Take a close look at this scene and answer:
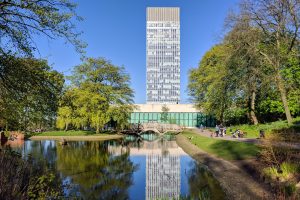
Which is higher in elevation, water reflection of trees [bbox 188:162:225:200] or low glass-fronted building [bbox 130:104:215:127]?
low glass-fronted building [bbox 130:104:215:127]

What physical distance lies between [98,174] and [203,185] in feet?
19.3

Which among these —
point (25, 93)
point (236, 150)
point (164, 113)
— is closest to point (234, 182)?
point (236, 150)

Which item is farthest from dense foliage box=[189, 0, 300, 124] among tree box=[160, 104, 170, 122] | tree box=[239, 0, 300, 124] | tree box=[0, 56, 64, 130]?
tree box=[160, 104, 170, 122]

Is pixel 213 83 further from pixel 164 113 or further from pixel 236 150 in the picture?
pixel 164 113

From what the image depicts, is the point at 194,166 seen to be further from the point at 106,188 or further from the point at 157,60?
the point at 157,60

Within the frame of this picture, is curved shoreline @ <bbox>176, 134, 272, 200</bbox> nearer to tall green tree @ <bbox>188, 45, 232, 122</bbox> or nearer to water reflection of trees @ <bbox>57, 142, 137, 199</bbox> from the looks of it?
water reflection of trees @ <bbox>57, 142, 137, 199</bbox>

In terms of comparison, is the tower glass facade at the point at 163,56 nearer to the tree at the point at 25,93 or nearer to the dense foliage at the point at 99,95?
the dense foliage at the point at 99,95

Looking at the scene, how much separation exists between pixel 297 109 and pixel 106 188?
1112 inches

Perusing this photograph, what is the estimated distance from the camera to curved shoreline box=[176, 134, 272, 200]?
11.3 metres

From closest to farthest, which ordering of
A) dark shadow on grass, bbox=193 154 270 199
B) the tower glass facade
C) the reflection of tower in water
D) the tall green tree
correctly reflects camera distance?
dark shadow on grass, bbox=193 154 270 199, the reflection of tower in water, the tall green tree, the tower glass facade

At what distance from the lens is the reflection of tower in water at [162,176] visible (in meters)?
13.9

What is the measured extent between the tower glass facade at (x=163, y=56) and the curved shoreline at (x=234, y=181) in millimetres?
155157

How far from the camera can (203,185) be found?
14734mm

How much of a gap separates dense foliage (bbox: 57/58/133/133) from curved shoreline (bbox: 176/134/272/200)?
1032 inches
